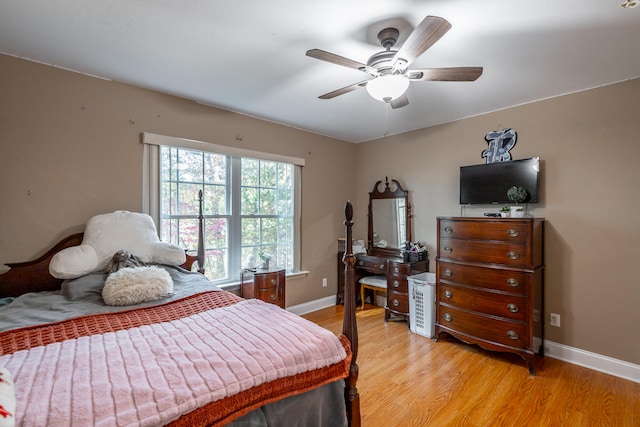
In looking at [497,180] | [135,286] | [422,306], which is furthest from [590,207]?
[135,286]

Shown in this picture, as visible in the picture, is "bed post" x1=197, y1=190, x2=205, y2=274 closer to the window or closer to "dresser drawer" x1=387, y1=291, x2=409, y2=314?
the window

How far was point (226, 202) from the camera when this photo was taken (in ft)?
10.6

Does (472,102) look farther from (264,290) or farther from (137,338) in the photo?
(137,338)

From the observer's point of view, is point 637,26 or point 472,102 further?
point 472,102

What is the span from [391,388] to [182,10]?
2.76 m

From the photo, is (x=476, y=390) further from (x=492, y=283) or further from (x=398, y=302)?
(x=398, y=302)

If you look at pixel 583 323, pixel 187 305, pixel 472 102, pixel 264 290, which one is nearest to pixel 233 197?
pixel 264 290

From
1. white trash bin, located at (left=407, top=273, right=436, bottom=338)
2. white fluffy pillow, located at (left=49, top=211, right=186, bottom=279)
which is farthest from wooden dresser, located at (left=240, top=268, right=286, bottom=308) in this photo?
white trash bin, located at (left=407, top=273, right=436, bottom=338)

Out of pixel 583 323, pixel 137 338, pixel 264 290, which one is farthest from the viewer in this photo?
pixel 264 290

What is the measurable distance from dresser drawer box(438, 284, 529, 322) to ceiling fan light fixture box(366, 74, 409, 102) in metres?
1.98

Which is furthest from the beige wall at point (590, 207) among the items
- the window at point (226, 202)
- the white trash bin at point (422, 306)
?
the window at point (226, 202)

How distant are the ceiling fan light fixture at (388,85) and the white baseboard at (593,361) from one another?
2724 mm

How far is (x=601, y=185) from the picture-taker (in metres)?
2.52

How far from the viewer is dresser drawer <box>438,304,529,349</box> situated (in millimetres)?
2492
